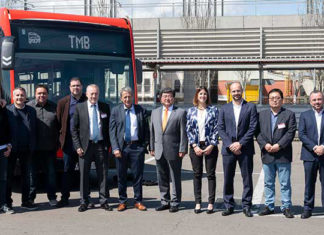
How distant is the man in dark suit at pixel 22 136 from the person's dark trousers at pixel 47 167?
0.47ft

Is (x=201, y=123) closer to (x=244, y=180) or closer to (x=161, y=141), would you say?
(x=161, y=141)

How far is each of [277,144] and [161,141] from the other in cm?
159

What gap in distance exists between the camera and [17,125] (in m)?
8.16

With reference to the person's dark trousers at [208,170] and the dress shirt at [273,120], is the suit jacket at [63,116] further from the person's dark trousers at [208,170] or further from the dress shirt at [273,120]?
the dress shirt at [273,120]

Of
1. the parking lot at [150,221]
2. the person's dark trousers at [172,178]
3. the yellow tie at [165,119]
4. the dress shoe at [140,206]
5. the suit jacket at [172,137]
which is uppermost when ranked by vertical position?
the yellow tie at [165,119]

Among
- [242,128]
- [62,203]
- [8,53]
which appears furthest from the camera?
[8,53]

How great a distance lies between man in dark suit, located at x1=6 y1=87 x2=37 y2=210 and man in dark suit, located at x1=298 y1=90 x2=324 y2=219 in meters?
3.75

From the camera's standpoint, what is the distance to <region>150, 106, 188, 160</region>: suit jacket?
801cm

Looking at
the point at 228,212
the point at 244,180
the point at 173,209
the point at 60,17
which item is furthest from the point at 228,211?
the point at 60,17

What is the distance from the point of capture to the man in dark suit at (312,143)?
7586 millimetres

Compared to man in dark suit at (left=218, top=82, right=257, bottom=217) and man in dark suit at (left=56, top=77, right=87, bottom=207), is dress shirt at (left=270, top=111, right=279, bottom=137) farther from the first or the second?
man in dark suit at (left=56, top=77, right=87, bottom=207)

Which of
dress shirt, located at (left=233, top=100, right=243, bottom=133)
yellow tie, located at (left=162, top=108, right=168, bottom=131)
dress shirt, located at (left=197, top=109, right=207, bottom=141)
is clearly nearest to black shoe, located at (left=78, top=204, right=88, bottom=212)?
yellow tie, located at (left=162, top=108, right=168, bottom=131)

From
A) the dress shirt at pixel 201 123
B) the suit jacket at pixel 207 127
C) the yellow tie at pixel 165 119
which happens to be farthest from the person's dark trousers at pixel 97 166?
the dress shirt at pixel 201 123

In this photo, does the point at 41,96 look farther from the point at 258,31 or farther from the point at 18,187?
the point at 258,31
